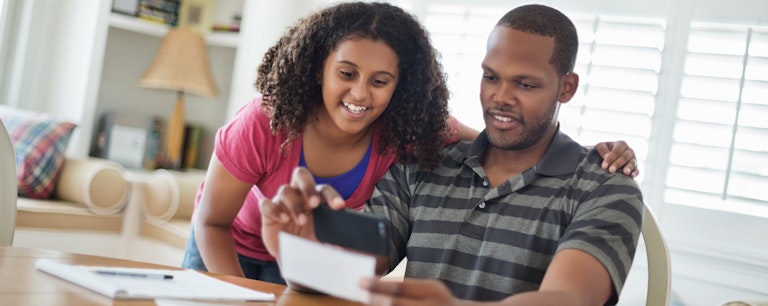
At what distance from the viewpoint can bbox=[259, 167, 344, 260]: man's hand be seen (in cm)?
129

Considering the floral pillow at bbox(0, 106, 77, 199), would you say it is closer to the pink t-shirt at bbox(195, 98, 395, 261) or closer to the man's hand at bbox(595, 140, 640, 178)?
the pink t-shirt at bbox(195, 98, 395, 261)

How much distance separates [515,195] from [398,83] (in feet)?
1.28

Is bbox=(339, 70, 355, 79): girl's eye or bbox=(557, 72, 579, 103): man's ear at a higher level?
bbox=(557, 72, 579, 103): man's ear

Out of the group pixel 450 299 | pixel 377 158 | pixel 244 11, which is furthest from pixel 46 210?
pixel 450 299

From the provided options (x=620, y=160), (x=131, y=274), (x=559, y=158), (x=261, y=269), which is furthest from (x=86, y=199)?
(x=620, y=160)

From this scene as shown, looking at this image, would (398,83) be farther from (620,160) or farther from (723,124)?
(723,124)

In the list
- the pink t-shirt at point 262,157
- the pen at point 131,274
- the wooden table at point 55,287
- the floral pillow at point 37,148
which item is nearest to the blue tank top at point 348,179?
the pink t-shirt at point 262,157

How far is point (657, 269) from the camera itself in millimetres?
1731

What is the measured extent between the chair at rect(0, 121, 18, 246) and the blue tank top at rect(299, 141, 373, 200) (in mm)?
573

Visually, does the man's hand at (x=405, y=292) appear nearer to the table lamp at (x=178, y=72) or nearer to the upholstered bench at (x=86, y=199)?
the upholstered bench at (x=86, y=199)

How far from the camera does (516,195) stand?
5.53ft

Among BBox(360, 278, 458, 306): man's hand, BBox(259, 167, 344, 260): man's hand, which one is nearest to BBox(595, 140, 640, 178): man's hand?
BBox(259, 167, 344, 260): man's hand

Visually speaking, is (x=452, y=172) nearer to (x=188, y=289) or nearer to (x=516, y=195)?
(x=516, y=195)

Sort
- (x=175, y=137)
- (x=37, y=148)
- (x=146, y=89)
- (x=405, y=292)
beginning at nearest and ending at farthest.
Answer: (x=405, y=292) < (x=37, y=148) < (x=175, y=137) < (x=146, y=89)
